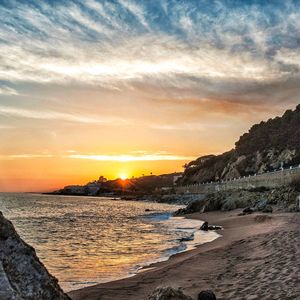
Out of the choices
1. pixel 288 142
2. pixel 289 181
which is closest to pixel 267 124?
pixel 288 142

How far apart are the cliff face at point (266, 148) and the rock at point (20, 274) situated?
9418 cm

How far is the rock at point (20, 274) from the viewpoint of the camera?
15.2 feet

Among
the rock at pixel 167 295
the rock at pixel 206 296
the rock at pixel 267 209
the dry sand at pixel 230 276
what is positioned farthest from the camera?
the rock at pixel 267 209

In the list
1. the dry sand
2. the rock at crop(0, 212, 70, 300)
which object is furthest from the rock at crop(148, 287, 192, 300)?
the dry sand

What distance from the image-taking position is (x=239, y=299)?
8750 millimetres

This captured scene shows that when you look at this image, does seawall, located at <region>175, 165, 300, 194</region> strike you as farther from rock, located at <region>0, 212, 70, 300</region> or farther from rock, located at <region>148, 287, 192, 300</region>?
rock, located at <region>0, 212, 70, 300</region>

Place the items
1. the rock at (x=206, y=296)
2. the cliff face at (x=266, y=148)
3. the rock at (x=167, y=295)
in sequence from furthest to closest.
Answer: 1. the cliff face at (x=266, y=148)
2. the rock at (x=206, y=296)
3. the rock at (x=167, y=295)

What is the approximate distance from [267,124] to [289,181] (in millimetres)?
75395

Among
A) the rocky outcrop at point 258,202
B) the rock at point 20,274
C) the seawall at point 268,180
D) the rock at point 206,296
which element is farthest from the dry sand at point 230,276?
the seawall at point 268,180

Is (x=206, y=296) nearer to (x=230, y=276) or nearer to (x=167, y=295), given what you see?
(x=167, y=295)

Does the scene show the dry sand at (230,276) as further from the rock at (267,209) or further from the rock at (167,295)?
the rock at (267,209)

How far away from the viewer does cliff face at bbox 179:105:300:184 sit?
104 metres

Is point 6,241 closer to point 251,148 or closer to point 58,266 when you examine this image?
point 58,266

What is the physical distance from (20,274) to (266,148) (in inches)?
4760
